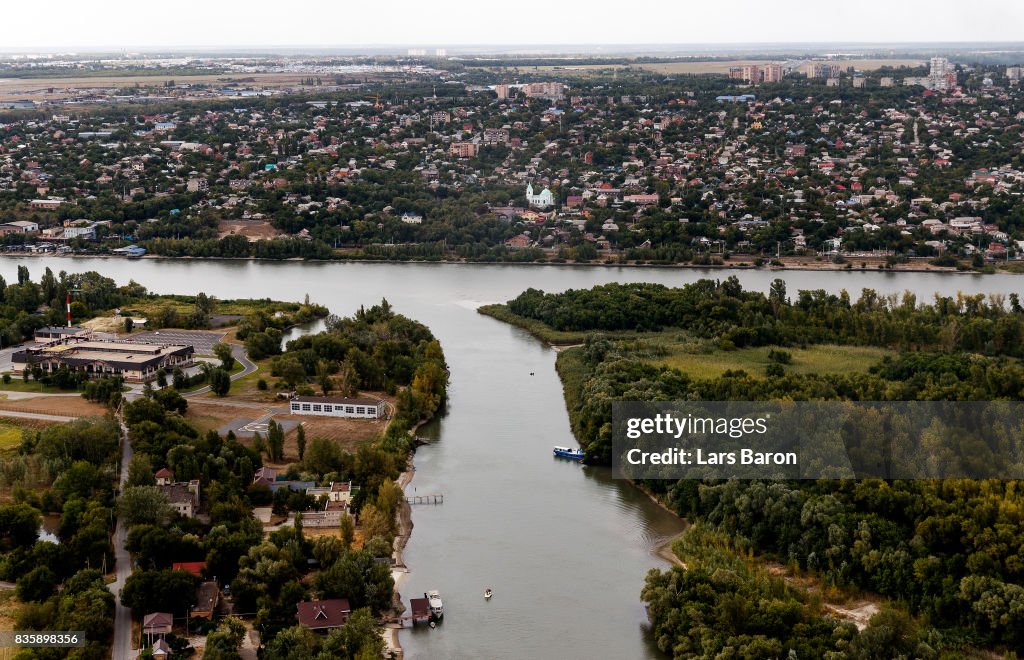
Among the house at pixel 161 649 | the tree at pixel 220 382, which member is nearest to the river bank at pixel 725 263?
the tree at pixel 220 382

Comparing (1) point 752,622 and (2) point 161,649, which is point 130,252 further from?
(1) point 752,622

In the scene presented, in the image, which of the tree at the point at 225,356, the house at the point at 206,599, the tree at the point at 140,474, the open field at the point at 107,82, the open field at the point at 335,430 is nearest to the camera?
the house at the point at 206,599

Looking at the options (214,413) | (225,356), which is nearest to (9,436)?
(214,413)

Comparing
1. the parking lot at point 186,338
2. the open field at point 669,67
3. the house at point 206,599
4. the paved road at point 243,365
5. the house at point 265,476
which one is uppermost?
the open field at point 669,67

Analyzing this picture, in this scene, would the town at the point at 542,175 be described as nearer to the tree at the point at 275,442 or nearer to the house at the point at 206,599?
the tree at the point at 275,442

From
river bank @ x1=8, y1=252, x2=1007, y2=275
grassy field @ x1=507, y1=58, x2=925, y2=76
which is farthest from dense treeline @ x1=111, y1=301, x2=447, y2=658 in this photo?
grassy field @ x1=507, y1=58, x2=925, y2=76

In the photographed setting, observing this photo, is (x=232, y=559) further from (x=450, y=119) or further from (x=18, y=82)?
(x=18, y=82)

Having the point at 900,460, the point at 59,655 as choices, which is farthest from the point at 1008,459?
the point at 59,655

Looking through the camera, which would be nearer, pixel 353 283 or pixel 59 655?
pixel 59 655

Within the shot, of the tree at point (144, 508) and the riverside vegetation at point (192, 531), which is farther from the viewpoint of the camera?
the tree at point (144, 508)
